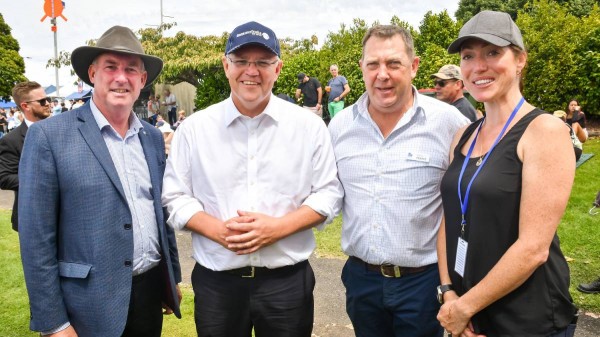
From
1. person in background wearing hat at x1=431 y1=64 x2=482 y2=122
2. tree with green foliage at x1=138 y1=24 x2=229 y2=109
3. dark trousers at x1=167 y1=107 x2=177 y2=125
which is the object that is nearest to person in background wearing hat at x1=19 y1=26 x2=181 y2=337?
Answer: person in background wearing hat at x1=431 y1=64 x2=482 y2=122

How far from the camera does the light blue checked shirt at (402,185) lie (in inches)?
110

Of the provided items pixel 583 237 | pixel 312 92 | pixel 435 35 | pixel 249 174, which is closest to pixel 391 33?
pixel 249 174

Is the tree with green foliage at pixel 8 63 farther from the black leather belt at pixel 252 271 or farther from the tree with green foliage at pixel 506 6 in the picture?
the black leather belt at pixel 252 271

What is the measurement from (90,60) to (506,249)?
2.51m

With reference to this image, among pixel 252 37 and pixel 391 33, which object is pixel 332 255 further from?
pixel 252 37

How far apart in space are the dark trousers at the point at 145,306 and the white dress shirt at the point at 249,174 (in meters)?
0.33

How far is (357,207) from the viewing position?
2.94m

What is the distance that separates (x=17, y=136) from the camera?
5.18m

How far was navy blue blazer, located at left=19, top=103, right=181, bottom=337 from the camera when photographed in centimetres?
244

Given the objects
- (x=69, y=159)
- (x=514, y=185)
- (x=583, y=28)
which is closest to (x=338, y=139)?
(x=514, y=185)

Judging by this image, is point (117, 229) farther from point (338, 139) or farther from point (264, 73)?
point (338, 139)

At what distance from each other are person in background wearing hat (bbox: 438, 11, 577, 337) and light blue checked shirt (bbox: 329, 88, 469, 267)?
14.7 inches

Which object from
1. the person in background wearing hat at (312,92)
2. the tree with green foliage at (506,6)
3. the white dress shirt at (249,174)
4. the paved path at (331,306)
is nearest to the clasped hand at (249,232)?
the white dress shirt at (249,174)

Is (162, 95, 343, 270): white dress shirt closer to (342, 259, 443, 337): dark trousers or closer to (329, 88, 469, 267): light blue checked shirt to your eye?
(329, 88, 469, 267): light blue checked shirt
